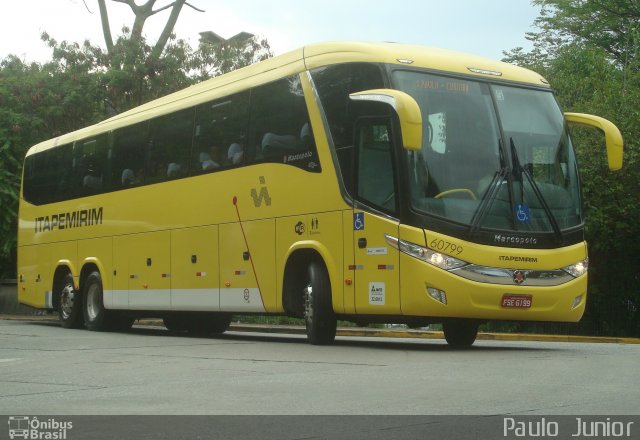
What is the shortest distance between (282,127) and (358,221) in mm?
2292

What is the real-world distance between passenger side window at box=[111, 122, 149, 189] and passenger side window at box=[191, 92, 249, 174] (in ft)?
7.33

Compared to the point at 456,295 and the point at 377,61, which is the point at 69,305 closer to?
A: the point at 377,61

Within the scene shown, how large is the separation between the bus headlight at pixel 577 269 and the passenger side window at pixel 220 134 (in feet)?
17.3

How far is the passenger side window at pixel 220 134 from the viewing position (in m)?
17.3

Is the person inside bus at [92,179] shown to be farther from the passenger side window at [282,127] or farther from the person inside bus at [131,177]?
the passenger side window at [282,127]

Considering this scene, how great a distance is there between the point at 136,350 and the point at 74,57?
24.4 metres

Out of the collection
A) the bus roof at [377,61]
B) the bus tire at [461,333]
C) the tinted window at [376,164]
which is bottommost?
the bus tire at [461,333]

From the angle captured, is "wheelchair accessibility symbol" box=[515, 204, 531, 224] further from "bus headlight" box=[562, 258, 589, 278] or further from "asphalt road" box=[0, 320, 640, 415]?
"asphalt road" box=[0, 320, 640, 415]

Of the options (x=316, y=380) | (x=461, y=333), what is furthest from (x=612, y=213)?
(x=316, y=380)

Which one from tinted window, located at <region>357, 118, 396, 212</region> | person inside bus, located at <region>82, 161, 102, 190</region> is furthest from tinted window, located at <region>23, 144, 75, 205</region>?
tinted window, located at <region>357, 118, 396, 212</region>

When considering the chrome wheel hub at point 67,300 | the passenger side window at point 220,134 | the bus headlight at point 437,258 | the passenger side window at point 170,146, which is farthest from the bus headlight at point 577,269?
the chrome wheel hub at point 67,300

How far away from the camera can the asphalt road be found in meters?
8.32
